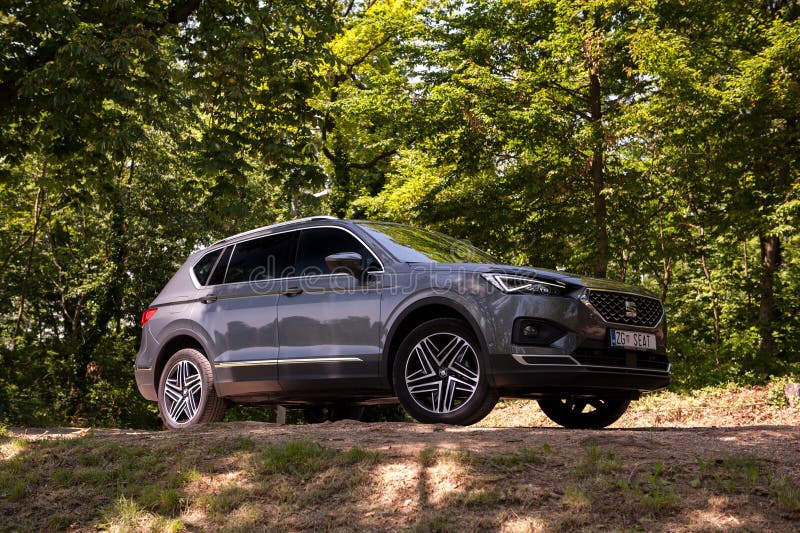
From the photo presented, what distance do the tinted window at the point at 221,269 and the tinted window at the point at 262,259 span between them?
75mm

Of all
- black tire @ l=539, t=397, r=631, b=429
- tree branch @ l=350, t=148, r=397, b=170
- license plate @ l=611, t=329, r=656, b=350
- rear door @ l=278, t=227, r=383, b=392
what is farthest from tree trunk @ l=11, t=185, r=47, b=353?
license plate @ l=611, t=329, r=656, b=350

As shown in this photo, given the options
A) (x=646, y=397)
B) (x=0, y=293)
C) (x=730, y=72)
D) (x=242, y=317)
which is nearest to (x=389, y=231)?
(x=242, y=317)

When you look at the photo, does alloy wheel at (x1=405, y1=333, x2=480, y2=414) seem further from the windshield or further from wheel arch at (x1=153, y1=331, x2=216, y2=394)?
wheel arch at (x1=153, y1=331, x2=216, y2=394)

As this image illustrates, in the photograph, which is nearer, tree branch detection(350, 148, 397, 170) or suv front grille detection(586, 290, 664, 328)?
suv front grille detection(586, 290, 664, 328)

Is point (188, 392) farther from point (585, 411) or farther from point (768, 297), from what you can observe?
point (768, 297)

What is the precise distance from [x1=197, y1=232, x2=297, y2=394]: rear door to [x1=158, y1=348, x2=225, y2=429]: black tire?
0.18 meters

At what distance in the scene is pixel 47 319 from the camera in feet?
81.3


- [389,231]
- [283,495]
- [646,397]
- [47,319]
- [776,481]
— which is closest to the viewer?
[776,481]

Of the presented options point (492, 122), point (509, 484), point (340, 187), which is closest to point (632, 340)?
point (509, 484)

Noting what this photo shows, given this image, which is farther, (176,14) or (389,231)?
(176,14)

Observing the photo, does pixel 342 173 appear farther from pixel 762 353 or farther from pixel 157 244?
pixel 762 353

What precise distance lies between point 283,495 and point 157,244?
64.6 feet

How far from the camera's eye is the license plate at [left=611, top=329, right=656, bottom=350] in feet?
20.4

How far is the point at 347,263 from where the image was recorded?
22.3ft
